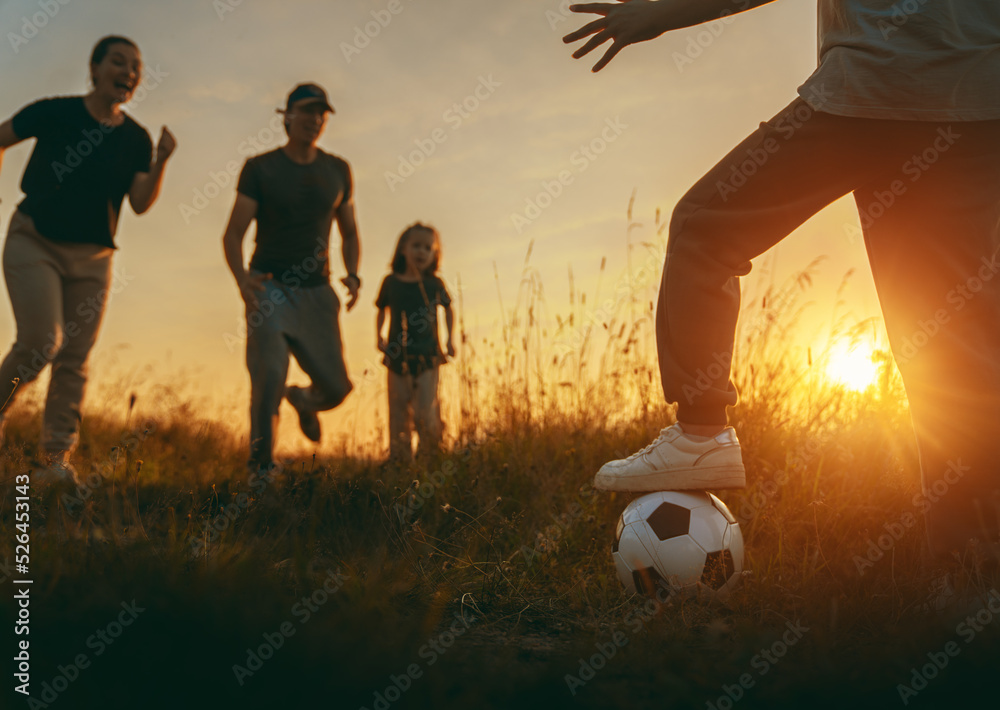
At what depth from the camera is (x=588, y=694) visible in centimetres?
162

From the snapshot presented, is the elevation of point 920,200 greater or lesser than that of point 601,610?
greater

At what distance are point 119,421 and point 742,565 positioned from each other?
257 inches

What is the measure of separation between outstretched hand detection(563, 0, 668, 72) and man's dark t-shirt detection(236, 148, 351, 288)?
2827 millimetres

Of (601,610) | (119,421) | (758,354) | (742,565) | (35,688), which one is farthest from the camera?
(119,421)

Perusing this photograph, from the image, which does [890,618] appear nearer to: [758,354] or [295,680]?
[295,680]

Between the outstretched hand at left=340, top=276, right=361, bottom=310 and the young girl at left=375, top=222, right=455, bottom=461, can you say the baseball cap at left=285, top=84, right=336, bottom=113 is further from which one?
the young girl at left=375, top=222, right=455, bottom=461

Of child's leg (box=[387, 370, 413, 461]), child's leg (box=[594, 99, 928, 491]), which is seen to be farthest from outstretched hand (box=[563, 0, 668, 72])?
child's leg (box=[387, 370, 413, 461])

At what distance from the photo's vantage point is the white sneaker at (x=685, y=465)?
2449 mm

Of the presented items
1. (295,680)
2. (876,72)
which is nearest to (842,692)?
(295,680)

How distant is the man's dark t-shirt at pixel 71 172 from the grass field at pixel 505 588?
1480mm

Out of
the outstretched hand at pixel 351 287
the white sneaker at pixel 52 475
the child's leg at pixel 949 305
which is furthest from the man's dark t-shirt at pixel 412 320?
the child's leg at pixel 949 305

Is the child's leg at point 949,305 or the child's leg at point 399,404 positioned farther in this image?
the child's leg at point 399,404

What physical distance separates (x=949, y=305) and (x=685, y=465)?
952mm

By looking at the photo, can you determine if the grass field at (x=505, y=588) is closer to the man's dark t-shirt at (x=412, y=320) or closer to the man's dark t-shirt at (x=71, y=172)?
the man's dark t-shirt at (x=71, y=172)
